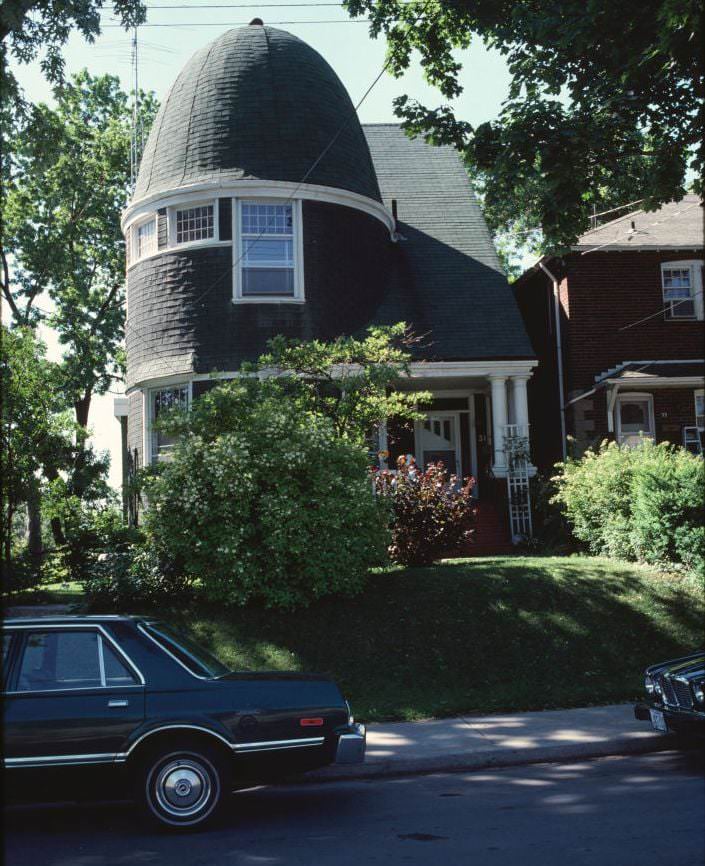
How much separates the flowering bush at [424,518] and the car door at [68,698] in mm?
7637

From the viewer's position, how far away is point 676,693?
7.70 metres

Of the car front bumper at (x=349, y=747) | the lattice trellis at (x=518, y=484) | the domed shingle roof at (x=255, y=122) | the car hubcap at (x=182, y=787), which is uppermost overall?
the domed shingle roof at (x=255, y=122)

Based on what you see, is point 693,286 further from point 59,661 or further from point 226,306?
point 59,661

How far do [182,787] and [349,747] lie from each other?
1.24 metres

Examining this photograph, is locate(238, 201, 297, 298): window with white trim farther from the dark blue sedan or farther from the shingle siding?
the dark blue sedan

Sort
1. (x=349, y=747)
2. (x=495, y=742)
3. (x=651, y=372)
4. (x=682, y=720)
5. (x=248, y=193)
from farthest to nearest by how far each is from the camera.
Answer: (x=651, y=372)
(x=248, y=193)
(x=495, y=742)
(x=682, y=720)
(x=349, y=747)

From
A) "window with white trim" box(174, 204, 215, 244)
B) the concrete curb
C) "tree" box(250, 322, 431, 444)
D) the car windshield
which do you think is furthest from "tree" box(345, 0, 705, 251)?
the car windshield

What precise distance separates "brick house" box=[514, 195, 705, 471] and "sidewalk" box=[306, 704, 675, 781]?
40.9 feet

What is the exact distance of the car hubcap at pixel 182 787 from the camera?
242 inches

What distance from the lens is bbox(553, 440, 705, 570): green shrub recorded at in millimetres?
12562

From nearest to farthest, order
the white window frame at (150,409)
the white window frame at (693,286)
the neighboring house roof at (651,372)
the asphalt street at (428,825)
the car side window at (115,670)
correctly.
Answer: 1. the asphalt street at (428,825)
2. the car side window at (115,670)
3. the white window frame at (150,409)
4. the neighboring house roof at (651,372)
5. the white window frame at (693,286)

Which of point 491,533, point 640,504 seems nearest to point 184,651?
point 640,504

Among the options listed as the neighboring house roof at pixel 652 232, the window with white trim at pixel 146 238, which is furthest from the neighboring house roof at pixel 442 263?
the window with white trim at pixel 146 238

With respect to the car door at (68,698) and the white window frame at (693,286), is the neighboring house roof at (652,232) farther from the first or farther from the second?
the car door at (68,698)
